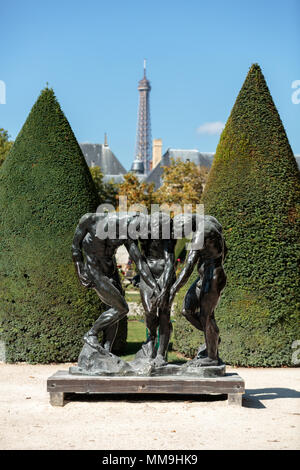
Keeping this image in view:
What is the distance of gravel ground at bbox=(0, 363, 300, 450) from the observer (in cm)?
541

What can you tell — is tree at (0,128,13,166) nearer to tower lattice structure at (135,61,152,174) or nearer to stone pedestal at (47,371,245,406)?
stone pedestal at (47,371,245,406)

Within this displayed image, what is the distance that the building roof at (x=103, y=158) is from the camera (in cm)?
5259

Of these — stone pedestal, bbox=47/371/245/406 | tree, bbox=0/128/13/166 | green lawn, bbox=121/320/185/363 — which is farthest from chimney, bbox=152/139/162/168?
stone pedestal, bbox=47/371/245/406

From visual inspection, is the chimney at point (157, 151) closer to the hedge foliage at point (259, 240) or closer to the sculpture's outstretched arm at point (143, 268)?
the hedge foliage at point (259, 240)

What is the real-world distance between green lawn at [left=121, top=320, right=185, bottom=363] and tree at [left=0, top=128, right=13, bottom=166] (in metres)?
13.0

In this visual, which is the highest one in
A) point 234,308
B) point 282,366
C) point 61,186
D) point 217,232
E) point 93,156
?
point 93,156

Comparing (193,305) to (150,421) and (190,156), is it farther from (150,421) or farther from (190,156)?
(190,156)

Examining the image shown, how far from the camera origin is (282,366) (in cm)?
956

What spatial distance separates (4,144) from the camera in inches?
1038

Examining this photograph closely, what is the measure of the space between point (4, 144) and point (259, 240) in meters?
19.4

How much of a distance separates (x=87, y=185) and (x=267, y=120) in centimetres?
333
